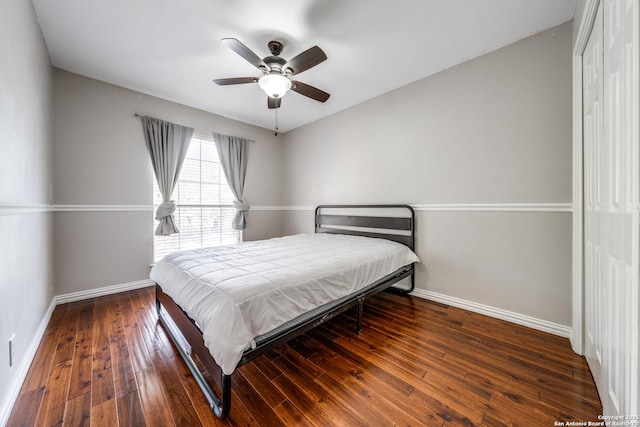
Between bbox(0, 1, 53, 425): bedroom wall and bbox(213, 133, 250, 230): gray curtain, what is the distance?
195 cm

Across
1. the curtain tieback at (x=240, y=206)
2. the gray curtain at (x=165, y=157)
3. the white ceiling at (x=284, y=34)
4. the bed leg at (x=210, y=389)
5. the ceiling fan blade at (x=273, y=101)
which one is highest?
the white ceiling at (x=284, y=34)

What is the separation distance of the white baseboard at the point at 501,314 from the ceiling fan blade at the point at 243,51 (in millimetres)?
2955

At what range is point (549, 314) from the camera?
2.06m

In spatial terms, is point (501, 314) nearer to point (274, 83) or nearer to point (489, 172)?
point (489, 172)

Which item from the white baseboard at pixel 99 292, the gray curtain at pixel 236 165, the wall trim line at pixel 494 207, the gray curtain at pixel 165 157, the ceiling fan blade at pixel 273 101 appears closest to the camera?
the wall trim line at pixel 494 207

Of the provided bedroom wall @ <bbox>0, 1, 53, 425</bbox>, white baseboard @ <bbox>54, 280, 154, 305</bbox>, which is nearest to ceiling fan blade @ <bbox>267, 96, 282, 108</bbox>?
bedroom wall @ <bbox>0, 1, 53, 425</bbox>

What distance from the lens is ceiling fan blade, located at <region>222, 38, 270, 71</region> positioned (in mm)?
1721

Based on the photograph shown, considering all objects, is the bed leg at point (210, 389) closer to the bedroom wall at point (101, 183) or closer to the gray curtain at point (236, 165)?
the bedroom wall at point (101, 183)

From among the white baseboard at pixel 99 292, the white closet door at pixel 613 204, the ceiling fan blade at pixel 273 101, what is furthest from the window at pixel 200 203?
A: the white closet door at pixel 613 204

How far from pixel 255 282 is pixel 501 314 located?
2.44 m

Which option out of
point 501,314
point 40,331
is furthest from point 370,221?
point 40,331

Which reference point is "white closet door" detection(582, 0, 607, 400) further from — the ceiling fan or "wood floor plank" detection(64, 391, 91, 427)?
"wood floor plank" detection(64, 391, 91, 427)

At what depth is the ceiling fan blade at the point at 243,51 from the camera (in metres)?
1.72

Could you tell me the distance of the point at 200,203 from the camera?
12.4 feet
